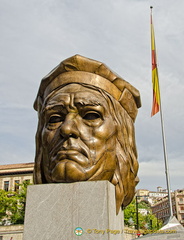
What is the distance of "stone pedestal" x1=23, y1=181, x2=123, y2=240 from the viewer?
436cm

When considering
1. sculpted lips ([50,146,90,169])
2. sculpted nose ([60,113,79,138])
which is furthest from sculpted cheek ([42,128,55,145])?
sculpted lips ([50,146,90,169])

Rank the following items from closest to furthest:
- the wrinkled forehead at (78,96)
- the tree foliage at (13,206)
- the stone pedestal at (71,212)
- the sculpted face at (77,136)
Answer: the stone pedestal at (71,212)
the sculpted face at (77,136)
the wrinkled forehead at (78,96)
the tree foliage at (13,206)

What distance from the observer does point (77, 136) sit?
521 cm

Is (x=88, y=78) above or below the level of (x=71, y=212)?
above

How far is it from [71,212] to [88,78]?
8.75ft

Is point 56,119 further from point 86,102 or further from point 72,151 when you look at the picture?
point 72,151

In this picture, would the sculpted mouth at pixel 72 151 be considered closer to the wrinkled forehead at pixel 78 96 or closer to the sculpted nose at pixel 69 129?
the sculpted nose at pixel 69 129

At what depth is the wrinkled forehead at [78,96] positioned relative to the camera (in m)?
5.41

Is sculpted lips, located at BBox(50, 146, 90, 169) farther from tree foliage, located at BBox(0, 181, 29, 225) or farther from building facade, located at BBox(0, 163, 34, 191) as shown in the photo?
building facade, located at BBox(0, 163, 34, 191)

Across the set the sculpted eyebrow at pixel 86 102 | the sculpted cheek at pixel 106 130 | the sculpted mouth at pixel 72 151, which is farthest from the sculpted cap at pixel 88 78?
the sculpted mouth at pixel 72 151

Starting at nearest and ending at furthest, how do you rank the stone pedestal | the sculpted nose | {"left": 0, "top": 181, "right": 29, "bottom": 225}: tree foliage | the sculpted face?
the stone pedestal
the sculpted face
the sculpted nose
{"left": 0, "top": 181, "right": 29, "bottom": 225}: tree foliage

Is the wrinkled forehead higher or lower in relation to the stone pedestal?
higher

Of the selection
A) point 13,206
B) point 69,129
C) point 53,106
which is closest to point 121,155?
point 69,129

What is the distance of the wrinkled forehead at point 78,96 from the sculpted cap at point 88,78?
0.16m
